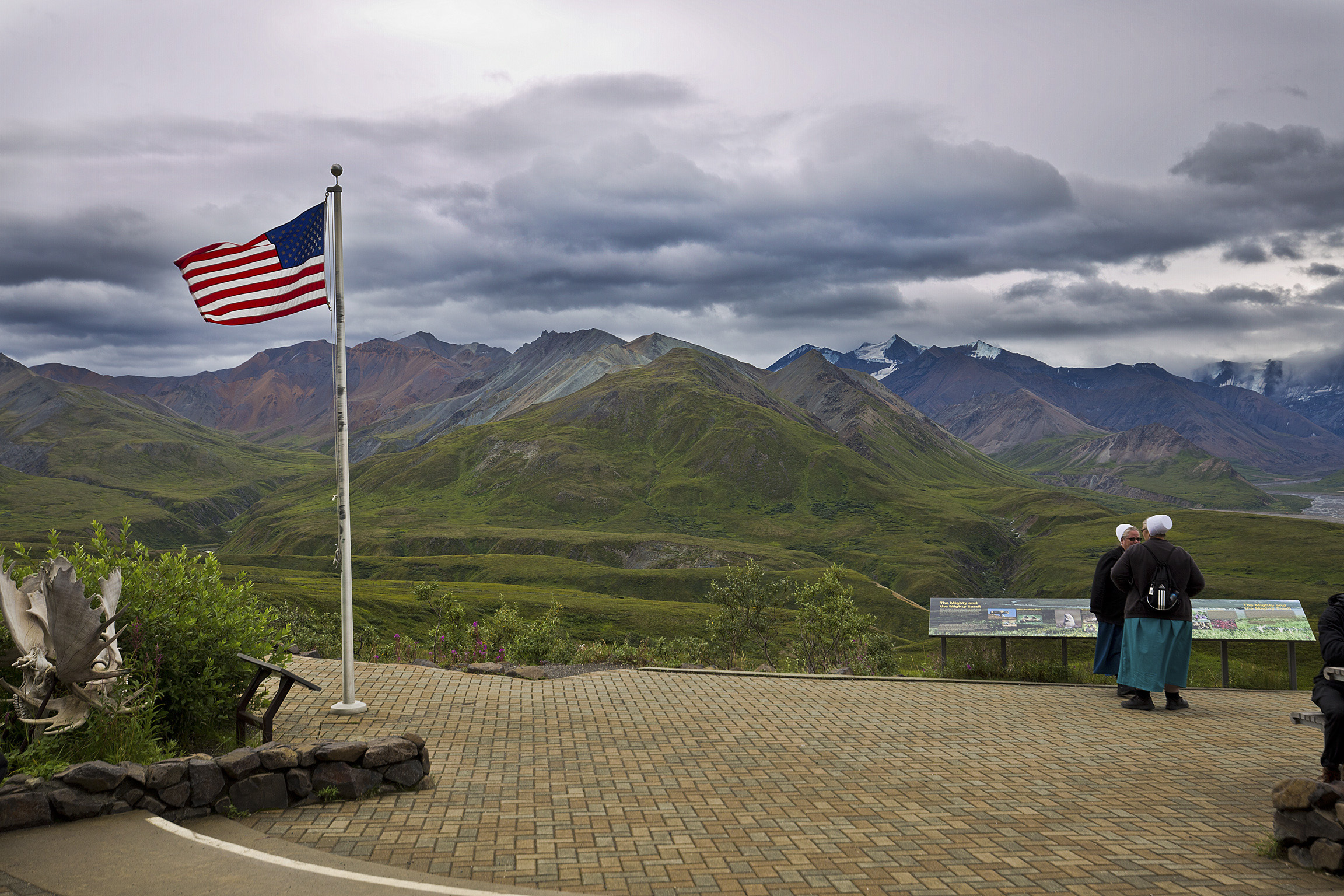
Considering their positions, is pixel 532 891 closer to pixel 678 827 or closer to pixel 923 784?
pixel 678 827

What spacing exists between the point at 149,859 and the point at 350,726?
4.63 m

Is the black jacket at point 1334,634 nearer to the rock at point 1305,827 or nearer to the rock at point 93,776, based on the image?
the rock at point 1305,827

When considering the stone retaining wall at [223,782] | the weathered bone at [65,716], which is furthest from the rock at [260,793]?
the weathered bone at [65,716]

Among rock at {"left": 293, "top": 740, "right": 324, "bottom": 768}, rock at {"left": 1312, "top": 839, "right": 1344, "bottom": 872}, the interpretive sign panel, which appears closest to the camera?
rock at {"left": 1312, "top": 839, "right": 1344, "bottom": 872}

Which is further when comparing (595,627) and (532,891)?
(595,627)

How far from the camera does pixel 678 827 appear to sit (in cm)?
878

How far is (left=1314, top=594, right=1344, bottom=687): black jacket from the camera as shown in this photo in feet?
28.4

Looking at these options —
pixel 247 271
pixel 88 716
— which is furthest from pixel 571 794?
pixel 247 271

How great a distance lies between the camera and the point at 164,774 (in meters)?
8.86

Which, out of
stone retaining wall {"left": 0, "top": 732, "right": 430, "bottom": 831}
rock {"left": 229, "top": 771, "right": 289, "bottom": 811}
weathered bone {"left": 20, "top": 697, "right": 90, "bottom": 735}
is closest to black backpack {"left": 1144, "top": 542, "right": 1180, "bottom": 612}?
stone retaining wall {"left": 0, "top": 732, "right": 430, "bottom": 831}

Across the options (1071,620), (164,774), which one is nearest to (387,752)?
(164,774)

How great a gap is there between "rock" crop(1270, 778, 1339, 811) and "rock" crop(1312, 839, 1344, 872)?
0.29 metres

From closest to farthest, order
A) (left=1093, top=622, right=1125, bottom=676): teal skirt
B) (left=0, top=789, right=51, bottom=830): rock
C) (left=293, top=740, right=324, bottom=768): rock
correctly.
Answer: (left=0, top=789, right=51, bottom=830): rock, (left=293, top=740, right=324, bottom=768): rock, (left=1093, top=622, right=1125, bottom=676): teal skirt

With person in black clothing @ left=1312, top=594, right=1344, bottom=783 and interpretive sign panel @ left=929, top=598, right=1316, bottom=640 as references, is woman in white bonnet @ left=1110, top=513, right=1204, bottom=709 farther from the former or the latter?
person in black clothing @ left=1312, top=594, right=1344, bottom=783
